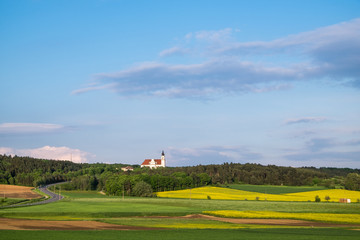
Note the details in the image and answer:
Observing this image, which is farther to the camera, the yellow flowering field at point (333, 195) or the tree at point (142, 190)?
the tree at point (142, 190)

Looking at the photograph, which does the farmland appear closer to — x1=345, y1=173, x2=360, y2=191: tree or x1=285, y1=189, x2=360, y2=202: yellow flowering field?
x1=285, y1=189, x2=360, y2=202: yellow flowering field

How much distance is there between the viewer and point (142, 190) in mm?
151375

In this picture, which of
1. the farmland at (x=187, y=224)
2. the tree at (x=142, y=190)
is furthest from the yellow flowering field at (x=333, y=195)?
the farmland at (x=187, y=224)

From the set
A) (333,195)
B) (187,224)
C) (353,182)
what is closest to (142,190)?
(333,195)

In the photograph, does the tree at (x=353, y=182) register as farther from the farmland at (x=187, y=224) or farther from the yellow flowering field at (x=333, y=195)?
the farmland at (x=187, y=224)

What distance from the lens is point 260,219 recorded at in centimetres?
7138

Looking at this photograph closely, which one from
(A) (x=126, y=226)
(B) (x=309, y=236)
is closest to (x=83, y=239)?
(A) (x=126, y=226)

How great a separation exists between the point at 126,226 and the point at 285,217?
96.8 ft

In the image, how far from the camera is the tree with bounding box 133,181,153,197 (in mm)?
150625

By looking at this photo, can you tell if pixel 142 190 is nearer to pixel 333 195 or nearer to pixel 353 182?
pixel 333 195

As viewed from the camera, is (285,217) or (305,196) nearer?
(285,217)

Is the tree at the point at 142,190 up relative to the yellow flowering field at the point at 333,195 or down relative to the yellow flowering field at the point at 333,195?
up

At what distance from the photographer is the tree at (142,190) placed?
151m

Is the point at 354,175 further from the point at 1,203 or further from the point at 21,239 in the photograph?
the point at 21,239
